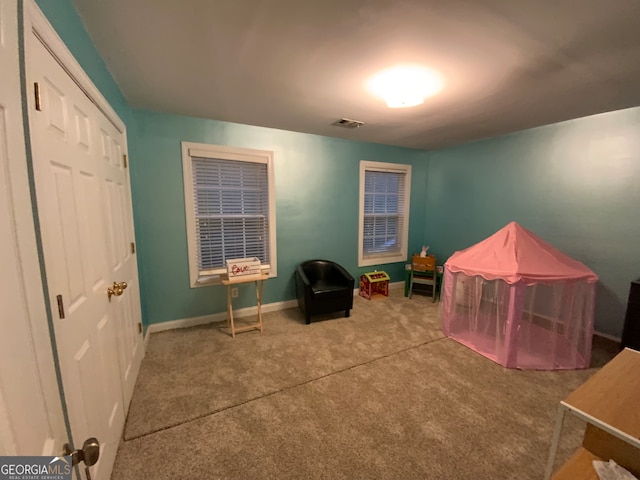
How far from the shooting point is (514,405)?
1.88 m

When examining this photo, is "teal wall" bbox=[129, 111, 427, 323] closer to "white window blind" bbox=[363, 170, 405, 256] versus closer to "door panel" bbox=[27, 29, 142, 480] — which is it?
"white window blind" bbox=[363, 170, 405, 256]

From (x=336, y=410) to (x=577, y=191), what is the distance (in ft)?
11.7

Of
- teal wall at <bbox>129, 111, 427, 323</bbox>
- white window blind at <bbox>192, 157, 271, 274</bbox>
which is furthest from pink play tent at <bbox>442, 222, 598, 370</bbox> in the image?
Answer: white window blind at <bbox>192, 157, 271, 274</bbox>

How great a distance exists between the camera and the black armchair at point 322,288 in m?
3.14

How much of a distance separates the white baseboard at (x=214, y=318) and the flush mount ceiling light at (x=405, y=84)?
9.25 ft

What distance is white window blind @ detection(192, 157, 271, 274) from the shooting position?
3.02m

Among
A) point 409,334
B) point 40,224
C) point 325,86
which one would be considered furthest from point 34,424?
point 409,334

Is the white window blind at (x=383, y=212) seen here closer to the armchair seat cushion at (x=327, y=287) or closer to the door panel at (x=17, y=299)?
the armchair seat cushion at (x=327, y=287)

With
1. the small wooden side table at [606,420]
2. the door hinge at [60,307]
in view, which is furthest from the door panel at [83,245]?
the small wooden side table at [606,420]

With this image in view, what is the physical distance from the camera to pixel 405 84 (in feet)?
6.69

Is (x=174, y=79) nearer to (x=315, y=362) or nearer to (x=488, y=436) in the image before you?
(x=315, y=362)

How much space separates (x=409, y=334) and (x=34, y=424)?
2935 mm

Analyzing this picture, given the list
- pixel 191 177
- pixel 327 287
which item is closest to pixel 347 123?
pixel 191 177

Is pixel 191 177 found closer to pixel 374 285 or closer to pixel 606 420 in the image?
pixel 374 285
